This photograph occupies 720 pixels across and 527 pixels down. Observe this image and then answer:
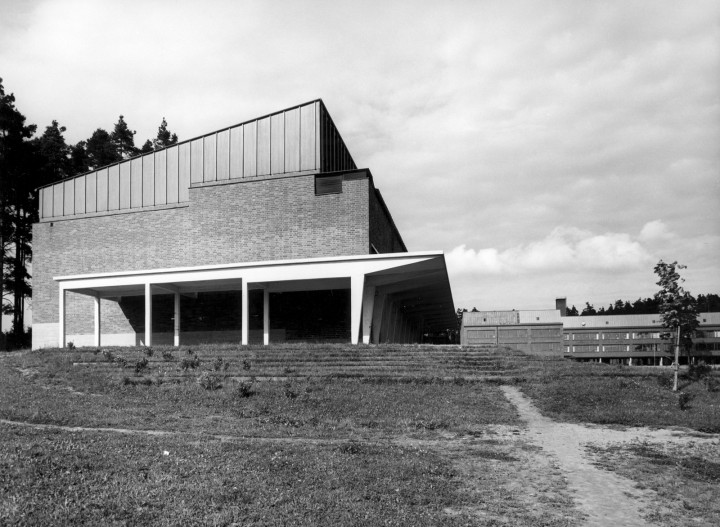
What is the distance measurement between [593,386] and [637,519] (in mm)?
10931

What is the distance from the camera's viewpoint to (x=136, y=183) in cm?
3797

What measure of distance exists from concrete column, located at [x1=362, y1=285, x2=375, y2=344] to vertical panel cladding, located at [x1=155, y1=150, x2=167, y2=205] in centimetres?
1664

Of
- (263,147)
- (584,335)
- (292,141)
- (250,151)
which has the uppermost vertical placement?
(292,141)

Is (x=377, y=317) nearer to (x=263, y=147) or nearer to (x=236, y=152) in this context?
(x=263, y=147)

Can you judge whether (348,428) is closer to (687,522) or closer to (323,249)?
(687,522)

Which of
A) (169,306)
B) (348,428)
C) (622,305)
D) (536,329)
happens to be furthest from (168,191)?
(622,305)

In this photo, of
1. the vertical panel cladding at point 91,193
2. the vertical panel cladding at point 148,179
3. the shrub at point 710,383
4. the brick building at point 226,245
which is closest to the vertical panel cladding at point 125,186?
the brick building at point 226,245

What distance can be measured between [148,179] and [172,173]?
6.47ft

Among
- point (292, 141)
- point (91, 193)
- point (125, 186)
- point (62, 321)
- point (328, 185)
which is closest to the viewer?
point (62, 321)

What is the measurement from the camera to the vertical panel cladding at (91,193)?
128ft

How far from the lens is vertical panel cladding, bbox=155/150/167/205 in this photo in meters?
37.0

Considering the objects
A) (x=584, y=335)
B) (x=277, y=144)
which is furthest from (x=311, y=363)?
(x=584, y=335)

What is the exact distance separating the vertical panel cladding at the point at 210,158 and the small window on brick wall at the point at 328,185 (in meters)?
7.06

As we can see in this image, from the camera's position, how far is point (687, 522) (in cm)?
631
